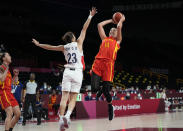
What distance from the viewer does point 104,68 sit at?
313 inches

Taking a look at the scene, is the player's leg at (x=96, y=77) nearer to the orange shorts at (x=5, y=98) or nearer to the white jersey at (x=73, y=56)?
the white jersey at (x=73, y=56)

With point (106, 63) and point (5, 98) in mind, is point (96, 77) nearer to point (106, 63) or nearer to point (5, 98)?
point (106, 63)

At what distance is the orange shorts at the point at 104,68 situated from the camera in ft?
26.0

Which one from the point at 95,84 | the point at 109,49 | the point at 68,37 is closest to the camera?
the point at 68,37

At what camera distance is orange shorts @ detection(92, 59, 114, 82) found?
7.92m

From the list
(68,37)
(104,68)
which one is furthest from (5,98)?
(104,68)

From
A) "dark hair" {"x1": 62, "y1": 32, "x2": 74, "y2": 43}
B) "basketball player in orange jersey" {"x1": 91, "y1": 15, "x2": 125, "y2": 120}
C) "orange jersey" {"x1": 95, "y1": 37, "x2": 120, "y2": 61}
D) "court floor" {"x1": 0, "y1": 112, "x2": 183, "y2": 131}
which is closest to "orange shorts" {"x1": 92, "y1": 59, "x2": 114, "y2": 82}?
"basketball player in orange jersey" {"x1": 91, "y1": 15, "x2": 125, "y2": 120}

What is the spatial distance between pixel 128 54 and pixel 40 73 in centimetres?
1520

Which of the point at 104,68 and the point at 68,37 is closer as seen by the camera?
the point at 68,37

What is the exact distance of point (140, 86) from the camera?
3095 centimetres

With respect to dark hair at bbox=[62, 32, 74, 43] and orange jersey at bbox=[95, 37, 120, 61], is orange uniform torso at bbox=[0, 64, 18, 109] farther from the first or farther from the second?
orange jersey at bbox=[95, 37, 120, 61]

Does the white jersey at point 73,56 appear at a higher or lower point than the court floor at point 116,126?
higher

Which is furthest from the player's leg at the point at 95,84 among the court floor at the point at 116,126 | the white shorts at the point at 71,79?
the court floor at the point at 116,126

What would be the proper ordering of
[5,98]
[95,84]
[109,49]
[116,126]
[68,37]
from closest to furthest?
[68,37], [5,98], [95,84], [109,49], [116,126]
